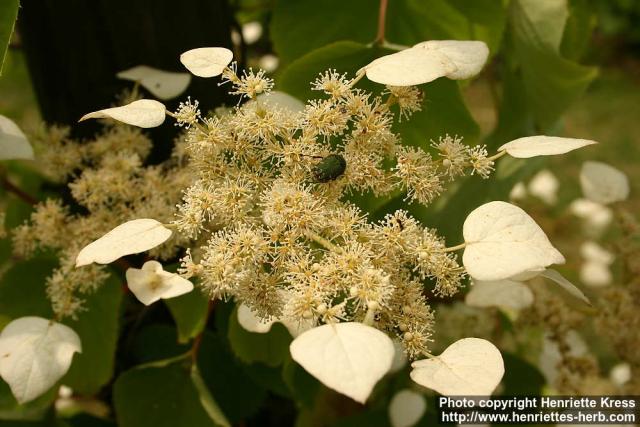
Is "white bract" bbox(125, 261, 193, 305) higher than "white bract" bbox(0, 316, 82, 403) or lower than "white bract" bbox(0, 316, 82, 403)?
higher

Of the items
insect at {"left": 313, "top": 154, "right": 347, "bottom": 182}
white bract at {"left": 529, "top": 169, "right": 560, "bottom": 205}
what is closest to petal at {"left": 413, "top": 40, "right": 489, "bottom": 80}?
insect at {"left": 313, "top": 154, "right": 347, "bottom": 182}

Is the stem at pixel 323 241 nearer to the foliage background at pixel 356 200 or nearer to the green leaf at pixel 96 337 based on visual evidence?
the foliage background at pixel 356 200

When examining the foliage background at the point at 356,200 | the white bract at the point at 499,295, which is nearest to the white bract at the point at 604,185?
the foliage background at the point at 356,200

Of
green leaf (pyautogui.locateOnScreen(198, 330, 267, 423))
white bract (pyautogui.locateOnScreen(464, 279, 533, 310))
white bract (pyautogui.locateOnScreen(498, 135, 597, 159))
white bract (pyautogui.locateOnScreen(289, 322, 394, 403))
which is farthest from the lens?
green leaf (pyautogui.locateOnScreen(198, 330, 267, 423))

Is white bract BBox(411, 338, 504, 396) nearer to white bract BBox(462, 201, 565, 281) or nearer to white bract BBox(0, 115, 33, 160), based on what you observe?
white bract BBox(462, 201, 565, 281)

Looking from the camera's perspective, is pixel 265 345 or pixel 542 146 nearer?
pixel 542 146

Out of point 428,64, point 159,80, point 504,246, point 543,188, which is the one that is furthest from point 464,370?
point 543,188

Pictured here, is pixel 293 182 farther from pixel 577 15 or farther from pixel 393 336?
pixel 577 15

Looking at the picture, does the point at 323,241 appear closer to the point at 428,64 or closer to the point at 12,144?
the point at 428,64
